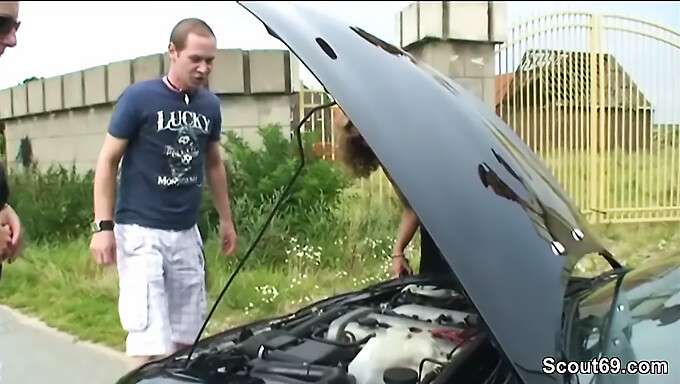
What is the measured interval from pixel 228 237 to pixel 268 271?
7.0 inches

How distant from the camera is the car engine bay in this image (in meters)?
1.11

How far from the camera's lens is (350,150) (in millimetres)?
1405

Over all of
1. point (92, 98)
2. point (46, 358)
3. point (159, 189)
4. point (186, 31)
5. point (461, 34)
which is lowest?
point (46, 358)

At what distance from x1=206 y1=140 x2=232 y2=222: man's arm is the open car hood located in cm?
39

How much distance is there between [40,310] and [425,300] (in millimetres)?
819

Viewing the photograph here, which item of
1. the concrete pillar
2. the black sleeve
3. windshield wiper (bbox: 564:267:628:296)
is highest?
the concrete pillar

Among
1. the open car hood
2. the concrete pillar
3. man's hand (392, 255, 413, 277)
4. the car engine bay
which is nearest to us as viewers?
the open car hood

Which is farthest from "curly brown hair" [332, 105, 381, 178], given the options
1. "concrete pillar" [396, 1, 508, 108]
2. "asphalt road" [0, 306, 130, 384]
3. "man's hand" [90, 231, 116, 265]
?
"concrete pillar" [396, 1, 508, 108]

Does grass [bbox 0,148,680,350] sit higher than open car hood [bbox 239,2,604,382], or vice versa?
open car hood [bbox 239,2,604,382]

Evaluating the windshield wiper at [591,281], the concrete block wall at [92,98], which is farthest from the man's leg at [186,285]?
the windshield wiper at [591,281]

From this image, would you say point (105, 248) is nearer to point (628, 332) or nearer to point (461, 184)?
point (461, 184)

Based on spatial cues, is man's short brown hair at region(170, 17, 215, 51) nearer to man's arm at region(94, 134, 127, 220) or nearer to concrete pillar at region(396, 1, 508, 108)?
man's arm at region(94, 134, 127, 220)

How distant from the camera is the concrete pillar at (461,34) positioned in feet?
9.87

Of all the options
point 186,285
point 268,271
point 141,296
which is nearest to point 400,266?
point 268,271
